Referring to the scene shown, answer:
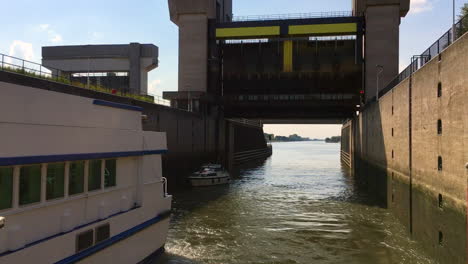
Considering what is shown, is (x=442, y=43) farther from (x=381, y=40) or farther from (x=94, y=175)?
(x=381, y=40)

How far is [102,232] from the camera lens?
387 inches

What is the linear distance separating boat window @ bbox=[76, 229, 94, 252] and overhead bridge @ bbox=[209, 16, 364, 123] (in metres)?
36.5

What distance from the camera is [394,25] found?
4031 cm

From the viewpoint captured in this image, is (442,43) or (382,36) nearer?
(442,43)

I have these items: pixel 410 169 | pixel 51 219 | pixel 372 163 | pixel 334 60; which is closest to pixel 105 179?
pixel 51 219

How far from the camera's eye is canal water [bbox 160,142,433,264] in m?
14.2

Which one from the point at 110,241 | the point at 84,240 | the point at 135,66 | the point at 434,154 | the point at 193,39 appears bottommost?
the point at 110,241

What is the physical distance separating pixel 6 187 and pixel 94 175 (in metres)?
2.73

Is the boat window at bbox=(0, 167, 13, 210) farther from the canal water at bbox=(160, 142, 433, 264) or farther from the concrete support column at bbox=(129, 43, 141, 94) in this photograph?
the concrete support column at bbox=(129, 43, 141, 94)

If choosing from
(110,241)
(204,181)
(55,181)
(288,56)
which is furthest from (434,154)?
(288,56)

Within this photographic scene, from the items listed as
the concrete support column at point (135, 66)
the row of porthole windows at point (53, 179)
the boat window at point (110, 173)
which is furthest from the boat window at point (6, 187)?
the concrete support column at point (135, 66)

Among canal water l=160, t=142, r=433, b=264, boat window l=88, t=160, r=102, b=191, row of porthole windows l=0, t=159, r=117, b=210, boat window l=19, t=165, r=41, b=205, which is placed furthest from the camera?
canal water l=160, t=142, r=433, b=264

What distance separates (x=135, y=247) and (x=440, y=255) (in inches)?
384

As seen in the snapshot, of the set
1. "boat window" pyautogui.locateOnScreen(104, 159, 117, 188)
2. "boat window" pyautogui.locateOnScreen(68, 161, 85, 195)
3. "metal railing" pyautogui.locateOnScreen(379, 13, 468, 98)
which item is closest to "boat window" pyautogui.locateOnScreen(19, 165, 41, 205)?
"boat window" pyautogui.locateOnScreen(68, 161, 85, 195)
